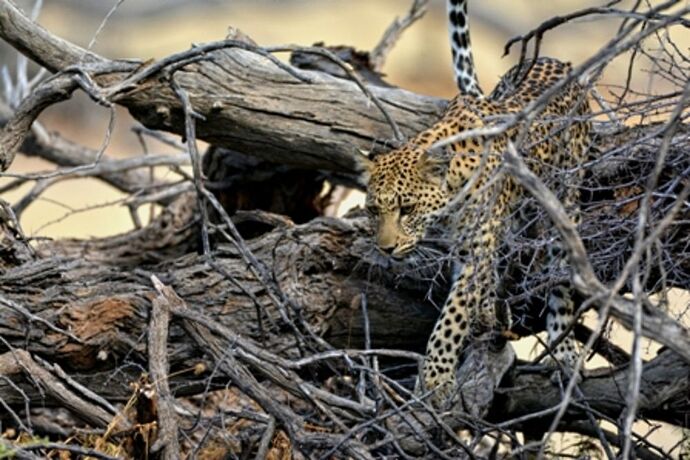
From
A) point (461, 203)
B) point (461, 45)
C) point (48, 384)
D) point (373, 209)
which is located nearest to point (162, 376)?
point (48, 384)

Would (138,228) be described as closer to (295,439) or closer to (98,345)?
(98,345)

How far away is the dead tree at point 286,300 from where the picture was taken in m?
4.15

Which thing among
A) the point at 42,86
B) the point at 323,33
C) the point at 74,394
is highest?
the point at 323,33

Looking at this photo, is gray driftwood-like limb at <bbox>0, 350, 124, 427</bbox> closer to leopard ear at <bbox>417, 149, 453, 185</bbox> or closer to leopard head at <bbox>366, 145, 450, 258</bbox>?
leopard head at <bbox>366, 145, 450, 258</bbox>

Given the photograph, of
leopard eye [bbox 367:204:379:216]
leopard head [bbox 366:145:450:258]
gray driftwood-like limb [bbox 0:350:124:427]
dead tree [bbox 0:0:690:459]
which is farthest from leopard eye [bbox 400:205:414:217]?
gray driftwood-like limb [bbox 0:350:124:427]

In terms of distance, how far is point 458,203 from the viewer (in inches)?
213

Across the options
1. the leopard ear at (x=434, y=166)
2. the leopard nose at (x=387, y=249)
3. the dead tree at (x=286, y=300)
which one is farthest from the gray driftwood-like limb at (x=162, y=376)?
the leopard ear at (x=434, y=166)

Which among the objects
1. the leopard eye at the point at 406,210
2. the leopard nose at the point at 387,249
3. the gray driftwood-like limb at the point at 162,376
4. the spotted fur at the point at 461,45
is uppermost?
the spotted fur at the point at 461,45

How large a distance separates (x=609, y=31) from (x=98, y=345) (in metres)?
8.85

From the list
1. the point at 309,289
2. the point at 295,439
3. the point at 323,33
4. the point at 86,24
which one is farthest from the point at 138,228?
the point at 323,33

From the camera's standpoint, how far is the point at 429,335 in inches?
230

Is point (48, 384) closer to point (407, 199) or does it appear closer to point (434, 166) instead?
point (407, 199)

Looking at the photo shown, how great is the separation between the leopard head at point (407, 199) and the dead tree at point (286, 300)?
Result: 158 mm

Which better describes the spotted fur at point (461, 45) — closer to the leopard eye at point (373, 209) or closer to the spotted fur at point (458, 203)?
the spotted fur at point (458, 203)
